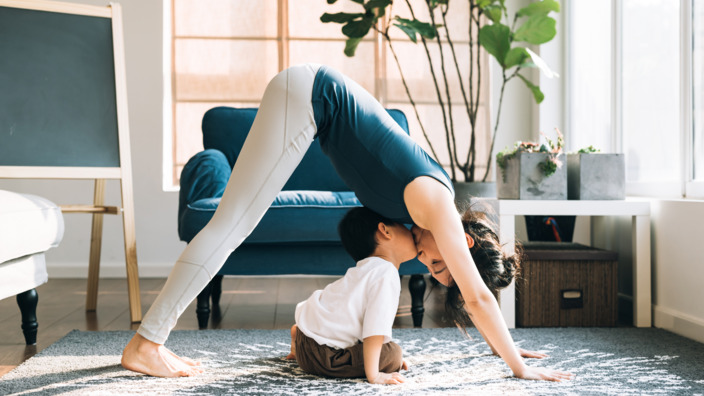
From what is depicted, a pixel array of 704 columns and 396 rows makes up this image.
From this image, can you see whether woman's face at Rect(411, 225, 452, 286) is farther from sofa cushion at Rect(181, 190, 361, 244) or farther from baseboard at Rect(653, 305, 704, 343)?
baseboard at Rect(653, 305, 704, 343)

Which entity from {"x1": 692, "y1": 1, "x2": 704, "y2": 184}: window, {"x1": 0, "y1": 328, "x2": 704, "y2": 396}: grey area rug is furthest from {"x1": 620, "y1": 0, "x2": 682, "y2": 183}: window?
{"x1": 0, "y1": 328, "x2": 704, "y2": 396}: grey area rug

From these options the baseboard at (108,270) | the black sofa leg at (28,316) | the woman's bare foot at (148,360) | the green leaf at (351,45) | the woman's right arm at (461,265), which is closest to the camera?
the woman's right arm at (461,265)

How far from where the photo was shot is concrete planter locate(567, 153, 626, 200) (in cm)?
239

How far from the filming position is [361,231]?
1644 mm

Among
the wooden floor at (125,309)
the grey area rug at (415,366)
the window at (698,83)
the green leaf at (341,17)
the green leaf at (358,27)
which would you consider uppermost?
the green leaf at (341,17)

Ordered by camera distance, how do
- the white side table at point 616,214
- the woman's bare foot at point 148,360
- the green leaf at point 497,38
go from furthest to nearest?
1. the green leaf at point 497,38
2. the white side table at point 616,214
3. the woman's bare foot at point 148,360

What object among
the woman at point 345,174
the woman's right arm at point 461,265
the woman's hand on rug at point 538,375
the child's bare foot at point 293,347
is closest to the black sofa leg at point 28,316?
the woman at point 345,174

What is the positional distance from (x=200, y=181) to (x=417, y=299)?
3.04 ft

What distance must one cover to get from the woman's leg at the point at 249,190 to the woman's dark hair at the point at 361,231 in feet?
0.75

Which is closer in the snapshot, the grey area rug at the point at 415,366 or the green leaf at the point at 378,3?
the grey area rug at the point at 415,366

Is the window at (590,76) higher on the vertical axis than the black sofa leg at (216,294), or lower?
higher

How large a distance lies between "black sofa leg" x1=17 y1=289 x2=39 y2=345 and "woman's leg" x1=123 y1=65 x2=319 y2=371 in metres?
0.67

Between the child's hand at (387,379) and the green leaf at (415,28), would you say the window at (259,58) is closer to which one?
the green leaf at (415,28)

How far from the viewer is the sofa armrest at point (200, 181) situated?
7.87 ft
